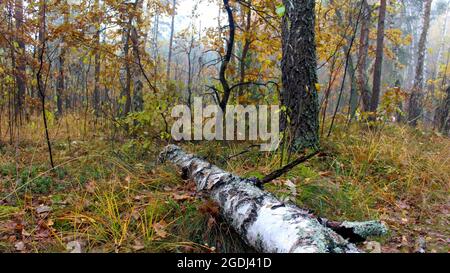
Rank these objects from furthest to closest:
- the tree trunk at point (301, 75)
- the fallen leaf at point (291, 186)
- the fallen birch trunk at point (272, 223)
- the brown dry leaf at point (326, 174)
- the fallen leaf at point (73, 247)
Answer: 1. the tree trunk at point (301, 75)
2. the brown dry leaf at point (326, 174)
3. the fallen leaf at point (291, 186)
4. the fallen leaf at point (73, 247)
5. the fallen birch trunk at point (272, 223)

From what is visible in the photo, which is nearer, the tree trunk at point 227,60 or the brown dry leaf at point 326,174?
the brown dry leaf at point 326,174

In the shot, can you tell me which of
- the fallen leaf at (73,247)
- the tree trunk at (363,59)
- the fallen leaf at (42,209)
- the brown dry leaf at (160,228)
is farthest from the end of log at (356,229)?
the tree trunk at (363,59)

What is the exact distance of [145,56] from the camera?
5531 millimetres

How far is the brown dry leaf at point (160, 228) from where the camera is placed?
2268mm

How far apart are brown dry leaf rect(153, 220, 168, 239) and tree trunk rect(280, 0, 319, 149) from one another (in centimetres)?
218

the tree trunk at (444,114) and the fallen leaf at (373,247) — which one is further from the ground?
the tree trunk at (444,114)

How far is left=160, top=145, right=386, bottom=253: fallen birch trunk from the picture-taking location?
178cm

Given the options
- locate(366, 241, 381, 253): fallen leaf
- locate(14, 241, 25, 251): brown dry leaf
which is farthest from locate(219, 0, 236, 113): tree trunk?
locate(14, 241, 25, 251): brown dry leaf

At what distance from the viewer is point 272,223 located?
2.00 m

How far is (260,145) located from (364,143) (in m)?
1.34

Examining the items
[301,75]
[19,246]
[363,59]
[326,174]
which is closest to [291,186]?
[326,174]

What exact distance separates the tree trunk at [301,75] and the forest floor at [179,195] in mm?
404

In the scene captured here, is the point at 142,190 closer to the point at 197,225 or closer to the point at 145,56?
the point at 197,225

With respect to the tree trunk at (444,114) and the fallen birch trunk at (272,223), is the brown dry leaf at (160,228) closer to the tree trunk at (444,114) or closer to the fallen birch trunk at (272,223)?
the fallen birch trunk at (272,223)
